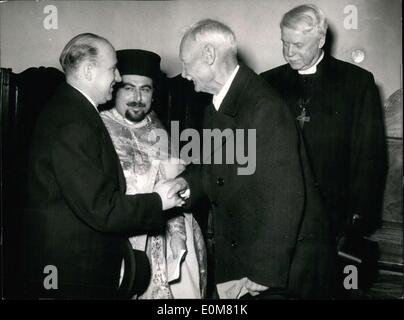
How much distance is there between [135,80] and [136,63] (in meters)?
0.09

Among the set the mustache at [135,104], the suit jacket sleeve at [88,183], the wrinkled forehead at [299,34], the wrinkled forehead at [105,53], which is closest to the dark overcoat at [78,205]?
the suit jacket sleeve at [88,183]

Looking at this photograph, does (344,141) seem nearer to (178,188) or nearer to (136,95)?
(178,188)

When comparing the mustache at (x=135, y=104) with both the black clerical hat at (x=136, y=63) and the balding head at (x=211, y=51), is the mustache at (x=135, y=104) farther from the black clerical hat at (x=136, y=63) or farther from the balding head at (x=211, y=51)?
the balding head at (x=211, y=51)

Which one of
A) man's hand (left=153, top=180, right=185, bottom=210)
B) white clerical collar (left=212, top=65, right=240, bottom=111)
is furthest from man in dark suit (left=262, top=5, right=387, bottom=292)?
man's hand (left=153, top=180, right=185, bottom=210)

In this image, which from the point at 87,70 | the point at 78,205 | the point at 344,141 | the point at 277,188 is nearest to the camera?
the point at 277,188

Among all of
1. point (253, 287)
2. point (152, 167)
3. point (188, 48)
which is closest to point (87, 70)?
point (188, 48)

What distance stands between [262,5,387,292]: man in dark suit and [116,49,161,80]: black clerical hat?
657 mm

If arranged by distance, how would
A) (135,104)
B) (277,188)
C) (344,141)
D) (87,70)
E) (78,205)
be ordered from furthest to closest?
(135,104), (344,141), (87,70), (78,205), (277,188)

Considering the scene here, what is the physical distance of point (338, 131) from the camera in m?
1.95

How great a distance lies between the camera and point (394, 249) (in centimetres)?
202

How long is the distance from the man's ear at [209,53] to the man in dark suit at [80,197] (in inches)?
14.9

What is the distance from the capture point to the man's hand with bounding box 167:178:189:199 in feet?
5.23

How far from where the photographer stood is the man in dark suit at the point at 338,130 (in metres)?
1.93
